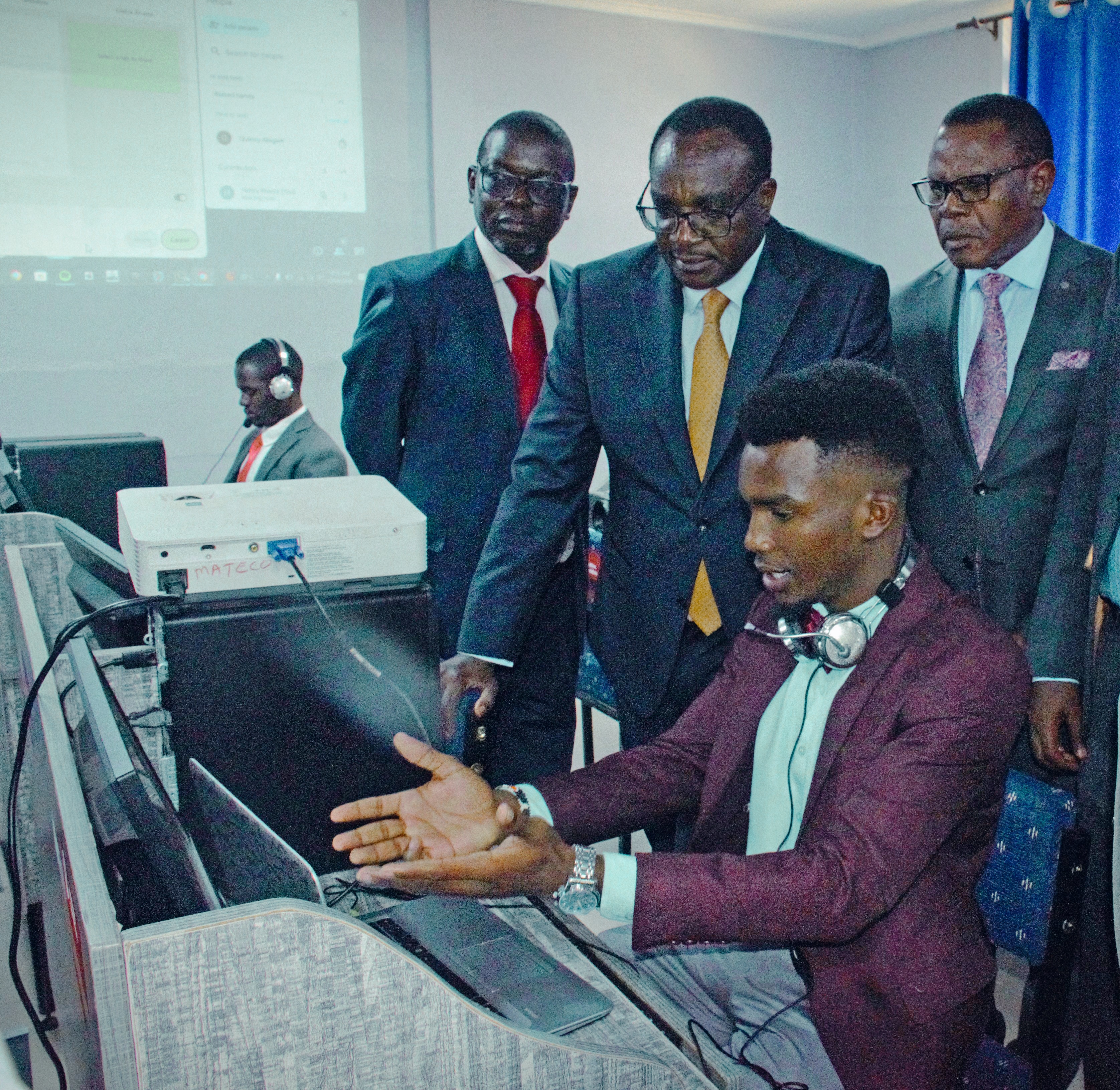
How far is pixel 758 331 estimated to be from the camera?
69.2 inches

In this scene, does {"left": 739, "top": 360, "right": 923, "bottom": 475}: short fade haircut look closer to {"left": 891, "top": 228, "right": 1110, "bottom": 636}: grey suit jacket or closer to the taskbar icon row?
{"left": 891, "top": 228, "right": 1110, "bottom": 636}: grey suit jacket

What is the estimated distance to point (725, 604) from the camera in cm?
179

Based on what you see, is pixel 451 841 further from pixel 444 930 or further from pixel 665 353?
pixel 665 353

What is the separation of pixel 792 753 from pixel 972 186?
1193 millimetres

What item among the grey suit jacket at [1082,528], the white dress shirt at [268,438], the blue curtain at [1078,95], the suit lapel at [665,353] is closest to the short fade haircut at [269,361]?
the white dress shirt at [268,438]

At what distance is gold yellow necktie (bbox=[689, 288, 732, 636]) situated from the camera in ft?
5.87

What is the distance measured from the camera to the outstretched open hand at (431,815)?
1.04 m

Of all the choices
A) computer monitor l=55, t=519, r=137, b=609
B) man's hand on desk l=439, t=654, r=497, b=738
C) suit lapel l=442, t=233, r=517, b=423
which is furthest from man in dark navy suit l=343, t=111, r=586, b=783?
computer monitor l=55, t=519, r=137, b=609

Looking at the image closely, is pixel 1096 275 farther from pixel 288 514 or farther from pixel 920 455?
pixel 288 514

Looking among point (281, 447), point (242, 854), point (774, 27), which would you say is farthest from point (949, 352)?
point (774, 27)

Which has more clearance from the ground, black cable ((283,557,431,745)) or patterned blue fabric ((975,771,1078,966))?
black cable ((283,557,431,745))

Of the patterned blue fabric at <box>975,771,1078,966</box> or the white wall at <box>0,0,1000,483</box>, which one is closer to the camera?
the patterned blue fabric at <box>975,771,1078,966</box>

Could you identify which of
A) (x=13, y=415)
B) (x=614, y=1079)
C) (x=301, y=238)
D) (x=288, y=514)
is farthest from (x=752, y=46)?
(x=614, y=1079)

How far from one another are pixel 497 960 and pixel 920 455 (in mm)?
750
